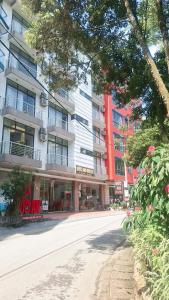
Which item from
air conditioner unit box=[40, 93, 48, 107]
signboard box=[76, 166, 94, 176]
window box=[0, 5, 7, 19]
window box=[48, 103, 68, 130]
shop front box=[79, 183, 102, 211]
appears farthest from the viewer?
shop front box=[79, 183, 102, 211]

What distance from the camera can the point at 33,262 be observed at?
7.84m

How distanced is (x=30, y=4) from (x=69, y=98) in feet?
78.6

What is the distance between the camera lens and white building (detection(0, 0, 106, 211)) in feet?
78.7

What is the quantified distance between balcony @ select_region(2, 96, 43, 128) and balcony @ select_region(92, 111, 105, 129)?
12.8 meters

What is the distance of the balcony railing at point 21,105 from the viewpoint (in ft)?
79.5

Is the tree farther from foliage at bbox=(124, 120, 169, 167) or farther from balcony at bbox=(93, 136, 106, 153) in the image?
balcony at bbox=(93, 136, 106, 153)

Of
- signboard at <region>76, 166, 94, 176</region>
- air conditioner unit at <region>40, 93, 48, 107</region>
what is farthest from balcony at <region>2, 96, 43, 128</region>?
signboard at <region>76, 166, 94, 176</region>

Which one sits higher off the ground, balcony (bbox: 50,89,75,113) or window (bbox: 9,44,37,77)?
window (bbox: 9,44,37,77)

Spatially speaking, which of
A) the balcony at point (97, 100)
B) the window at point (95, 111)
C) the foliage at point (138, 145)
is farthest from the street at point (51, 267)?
the balcony at point (97, 100)

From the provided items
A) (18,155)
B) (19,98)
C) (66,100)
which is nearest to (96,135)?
(66,100)

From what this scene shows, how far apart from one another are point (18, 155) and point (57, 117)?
8.30m

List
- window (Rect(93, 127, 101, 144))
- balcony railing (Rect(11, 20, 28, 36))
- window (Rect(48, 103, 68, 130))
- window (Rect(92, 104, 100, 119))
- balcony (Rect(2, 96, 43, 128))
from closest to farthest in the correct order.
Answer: balcony (Rect(2, 96, 43, 128)) < balcony railing (Rect(11, 20, 28, 36)) < window (Rect(48, 103, 68, 130)) < window (Rect(93, 127, 101, 144)) < window (Rect(92, 104, 100, 119))

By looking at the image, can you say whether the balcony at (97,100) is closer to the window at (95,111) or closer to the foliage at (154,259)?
the window at (95,111)

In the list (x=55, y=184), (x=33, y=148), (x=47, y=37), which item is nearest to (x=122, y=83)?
(x=47, y=37)
